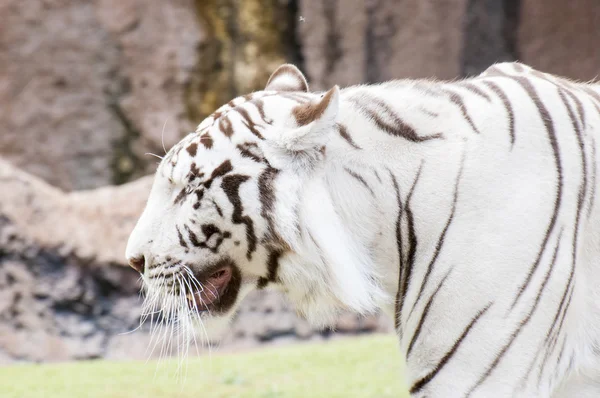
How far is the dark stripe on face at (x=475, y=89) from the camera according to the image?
2143mm

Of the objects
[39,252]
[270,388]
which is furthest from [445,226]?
[39,252]

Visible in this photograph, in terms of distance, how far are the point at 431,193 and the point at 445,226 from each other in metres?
0.10

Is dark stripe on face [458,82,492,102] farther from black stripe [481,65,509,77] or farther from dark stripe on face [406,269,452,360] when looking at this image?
dark stripe on face [406,269,452,360]

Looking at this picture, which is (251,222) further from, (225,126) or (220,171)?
(225,126)

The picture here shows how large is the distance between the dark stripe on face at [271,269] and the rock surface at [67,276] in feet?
11.6

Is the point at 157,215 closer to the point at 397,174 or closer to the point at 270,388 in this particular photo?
the point at 397,174

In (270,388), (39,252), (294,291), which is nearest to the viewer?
(294,291)

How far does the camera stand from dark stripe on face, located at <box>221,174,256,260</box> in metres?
2.15

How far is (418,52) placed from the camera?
783 cm

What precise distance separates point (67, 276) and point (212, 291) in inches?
142

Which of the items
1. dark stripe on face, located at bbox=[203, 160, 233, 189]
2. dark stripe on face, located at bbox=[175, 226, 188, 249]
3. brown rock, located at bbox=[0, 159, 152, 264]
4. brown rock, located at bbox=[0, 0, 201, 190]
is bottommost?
brown rock, located at bbox=[0, 159, 152, 264]

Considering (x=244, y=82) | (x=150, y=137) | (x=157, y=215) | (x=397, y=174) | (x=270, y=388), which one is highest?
(x=397, y=174)

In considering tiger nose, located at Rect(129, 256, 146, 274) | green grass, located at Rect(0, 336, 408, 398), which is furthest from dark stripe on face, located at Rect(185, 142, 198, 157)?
green grass, located at Rect(0, 336, 408, 398)

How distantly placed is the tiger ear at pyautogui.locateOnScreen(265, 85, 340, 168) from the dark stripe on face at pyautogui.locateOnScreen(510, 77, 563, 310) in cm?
55
